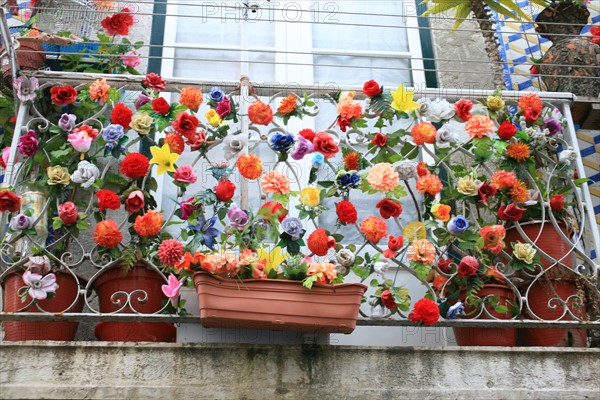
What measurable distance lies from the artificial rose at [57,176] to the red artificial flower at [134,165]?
32cm

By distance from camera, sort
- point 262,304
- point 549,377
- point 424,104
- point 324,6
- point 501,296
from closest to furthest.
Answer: point 262,304 < point 549,377 < point 501,296 < point 424,104 < point 324,6

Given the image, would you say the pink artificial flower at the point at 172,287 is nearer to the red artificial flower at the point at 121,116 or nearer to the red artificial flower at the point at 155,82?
the red artificial flower at the point at 121,116

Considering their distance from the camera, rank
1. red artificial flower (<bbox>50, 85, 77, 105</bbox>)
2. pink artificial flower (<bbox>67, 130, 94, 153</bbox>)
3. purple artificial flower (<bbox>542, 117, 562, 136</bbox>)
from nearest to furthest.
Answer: pink artificial flower (<bbox>67, 130, 94, 153</bbox>)
red artificial flower (<bbox>50, 85, 77, 105</bbox>)
purple artificial flower (<bbox>542, 117, 562, 136</bbox>)

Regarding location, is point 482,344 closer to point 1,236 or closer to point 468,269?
point 468,269

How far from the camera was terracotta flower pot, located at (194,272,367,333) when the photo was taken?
4719mm

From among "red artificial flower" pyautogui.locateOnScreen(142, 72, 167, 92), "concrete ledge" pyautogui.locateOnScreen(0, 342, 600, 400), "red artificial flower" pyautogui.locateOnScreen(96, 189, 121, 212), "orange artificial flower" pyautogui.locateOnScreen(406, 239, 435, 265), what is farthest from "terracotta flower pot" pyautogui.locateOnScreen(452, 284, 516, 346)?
"red artificial flower" pyautogui.locateOnScreen(142, 72, 167, 92)

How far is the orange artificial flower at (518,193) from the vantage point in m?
5.56

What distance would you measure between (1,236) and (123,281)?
756mm

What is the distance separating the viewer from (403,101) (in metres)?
5.68

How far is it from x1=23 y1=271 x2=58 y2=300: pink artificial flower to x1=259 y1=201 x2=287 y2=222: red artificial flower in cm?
118

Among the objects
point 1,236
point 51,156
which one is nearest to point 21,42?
point 51,156

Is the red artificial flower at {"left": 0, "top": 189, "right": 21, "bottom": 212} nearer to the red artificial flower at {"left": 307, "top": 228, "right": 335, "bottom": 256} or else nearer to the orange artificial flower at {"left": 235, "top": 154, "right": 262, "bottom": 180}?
the orange artificial flower at {"left": 235, "top": 154, "right": 262, "bottom": 180}

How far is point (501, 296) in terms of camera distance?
539 centimetres

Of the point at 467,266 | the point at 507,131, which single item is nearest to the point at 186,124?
the point at 467,266
